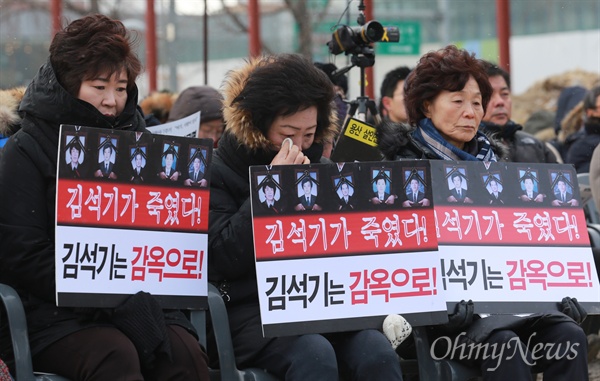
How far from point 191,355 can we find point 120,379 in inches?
11.1

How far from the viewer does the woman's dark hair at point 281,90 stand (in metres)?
4.35

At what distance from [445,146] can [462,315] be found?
829 mm

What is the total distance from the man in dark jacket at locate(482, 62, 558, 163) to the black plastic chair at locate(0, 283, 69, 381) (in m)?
3.52

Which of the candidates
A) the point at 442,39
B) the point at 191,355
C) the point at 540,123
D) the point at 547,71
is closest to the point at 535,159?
the point at 191,355

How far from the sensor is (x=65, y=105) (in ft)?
13.2

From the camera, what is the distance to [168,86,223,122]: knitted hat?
6.78 m

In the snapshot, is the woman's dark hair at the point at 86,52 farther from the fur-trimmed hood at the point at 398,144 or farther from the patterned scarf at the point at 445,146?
the patterned scarf at the point at 445,146

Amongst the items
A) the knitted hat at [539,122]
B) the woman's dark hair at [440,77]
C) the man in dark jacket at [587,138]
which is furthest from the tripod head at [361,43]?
the knitted hat at [539,122]

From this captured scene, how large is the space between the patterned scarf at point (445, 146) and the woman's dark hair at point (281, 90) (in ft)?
1.70

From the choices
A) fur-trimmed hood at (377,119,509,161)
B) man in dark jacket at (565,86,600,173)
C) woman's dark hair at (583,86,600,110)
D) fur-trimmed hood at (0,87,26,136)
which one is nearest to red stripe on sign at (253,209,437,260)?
fur-trimmed hood at (377,119,509,161)

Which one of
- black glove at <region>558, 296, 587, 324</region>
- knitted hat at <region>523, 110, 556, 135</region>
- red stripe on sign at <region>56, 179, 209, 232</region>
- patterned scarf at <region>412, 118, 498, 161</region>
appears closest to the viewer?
red stripe on sign at <region>56, 179, 209, 232</region>

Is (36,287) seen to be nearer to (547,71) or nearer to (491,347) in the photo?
(491,347)

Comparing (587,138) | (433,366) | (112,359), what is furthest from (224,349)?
(587,138)

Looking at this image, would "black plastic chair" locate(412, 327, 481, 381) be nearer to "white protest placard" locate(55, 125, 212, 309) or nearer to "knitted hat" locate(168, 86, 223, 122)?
"white protest placard" locate(55, 125, 212, 309)
